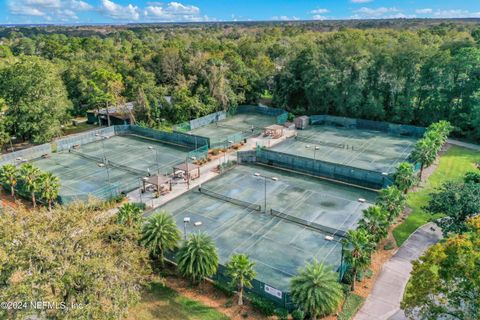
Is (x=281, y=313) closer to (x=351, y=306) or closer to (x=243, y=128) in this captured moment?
(x=351, y=306)

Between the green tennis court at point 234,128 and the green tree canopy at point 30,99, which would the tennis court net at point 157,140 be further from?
the green tree canopy at point 30,99

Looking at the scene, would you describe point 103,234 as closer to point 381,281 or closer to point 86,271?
point 86,271

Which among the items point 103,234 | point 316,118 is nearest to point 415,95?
point 316,118

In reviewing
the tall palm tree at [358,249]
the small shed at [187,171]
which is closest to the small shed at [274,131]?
the small shed at [187,171]

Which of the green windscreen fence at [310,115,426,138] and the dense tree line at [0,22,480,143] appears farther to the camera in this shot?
the green windscreen fence at [310,115,426,138]

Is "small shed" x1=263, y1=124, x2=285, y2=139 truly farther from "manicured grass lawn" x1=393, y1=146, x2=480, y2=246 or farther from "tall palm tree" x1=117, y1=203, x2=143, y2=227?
"tall palm tree" x1=117, y1=203, x2=143, y2=227

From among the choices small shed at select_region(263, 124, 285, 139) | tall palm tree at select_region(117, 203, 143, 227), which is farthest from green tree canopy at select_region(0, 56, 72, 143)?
tall palm tree at select_region(117, 203, 143, 227)
